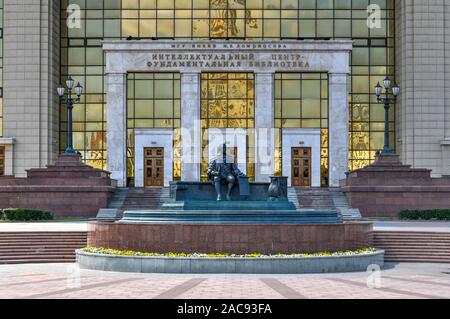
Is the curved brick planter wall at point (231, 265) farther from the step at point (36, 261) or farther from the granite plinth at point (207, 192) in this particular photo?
the granite plinth at point (207, 192)

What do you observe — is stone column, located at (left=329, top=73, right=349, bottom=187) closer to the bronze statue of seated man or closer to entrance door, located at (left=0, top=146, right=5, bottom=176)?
entrance door, located at (left=0, top=146, right=5, bottom=176)

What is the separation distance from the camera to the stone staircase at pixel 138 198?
5634 centimetres

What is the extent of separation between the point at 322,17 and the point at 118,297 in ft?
168

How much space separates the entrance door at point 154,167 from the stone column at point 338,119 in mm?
12742

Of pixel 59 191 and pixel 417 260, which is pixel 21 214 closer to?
pixel 59 191

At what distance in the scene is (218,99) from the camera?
222 feet

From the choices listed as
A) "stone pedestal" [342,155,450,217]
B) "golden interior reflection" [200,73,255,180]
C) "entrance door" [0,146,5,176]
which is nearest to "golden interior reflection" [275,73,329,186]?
"golden interior reflection" [200,73,255,180]

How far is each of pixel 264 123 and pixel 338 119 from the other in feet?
18.3

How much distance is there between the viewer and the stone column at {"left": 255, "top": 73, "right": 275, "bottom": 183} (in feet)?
216

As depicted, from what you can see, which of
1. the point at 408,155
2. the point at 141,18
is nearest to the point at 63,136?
the point at 141,18

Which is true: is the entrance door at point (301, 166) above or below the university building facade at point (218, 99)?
below

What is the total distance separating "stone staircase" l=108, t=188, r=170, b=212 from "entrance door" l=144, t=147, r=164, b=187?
5382mm

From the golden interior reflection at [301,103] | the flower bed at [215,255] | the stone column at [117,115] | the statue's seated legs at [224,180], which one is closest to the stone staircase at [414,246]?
the flower bed at [215,255]
